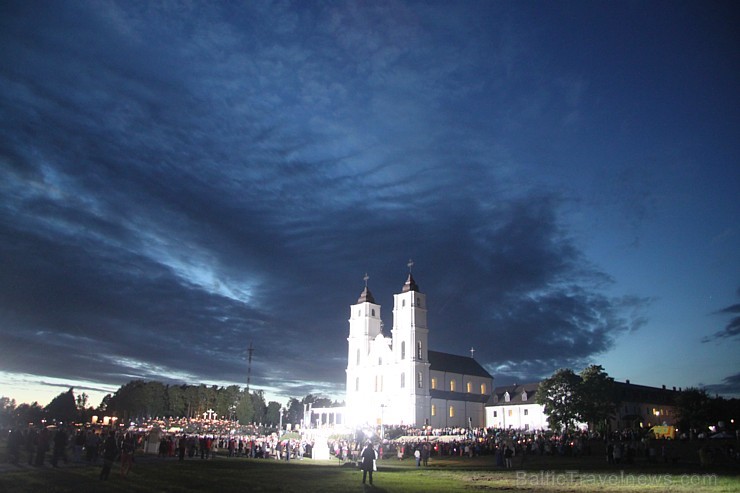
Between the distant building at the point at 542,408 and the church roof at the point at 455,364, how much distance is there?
6.42m

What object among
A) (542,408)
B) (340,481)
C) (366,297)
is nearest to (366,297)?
(366,297)

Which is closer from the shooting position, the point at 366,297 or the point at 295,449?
the point at 295,449

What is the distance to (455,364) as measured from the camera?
4355 inches

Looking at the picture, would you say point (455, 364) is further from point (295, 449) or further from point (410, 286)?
point (295, 449)

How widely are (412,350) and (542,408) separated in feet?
76.8

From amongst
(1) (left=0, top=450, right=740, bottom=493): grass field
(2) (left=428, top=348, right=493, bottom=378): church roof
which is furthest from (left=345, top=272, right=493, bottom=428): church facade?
(1) (left=0, top=450, right=740, bottom=493): grass field

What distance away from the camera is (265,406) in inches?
7603

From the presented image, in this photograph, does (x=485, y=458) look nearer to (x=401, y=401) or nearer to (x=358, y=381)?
(x=401, y=401)

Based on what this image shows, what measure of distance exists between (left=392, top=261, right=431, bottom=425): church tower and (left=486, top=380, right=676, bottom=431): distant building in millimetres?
14937

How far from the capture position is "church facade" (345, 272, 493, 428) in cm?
9625

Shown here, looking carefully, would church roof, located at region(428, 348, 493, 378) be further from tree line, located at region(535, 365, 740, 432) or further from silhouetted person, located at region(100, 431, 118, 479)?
silhouetted person, located at region(100, 431, 118, 479)

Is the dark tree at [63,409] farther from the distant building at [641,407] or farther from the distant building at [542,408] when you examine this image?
the distant building at [641,407]

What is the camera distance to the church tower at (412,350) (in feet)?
310

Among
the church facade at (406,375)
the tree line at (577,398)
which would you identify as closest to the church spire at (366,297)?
the church facade at (406,375)
